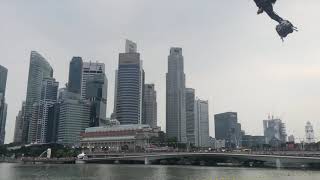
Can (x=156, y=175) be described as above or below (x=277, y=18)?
below

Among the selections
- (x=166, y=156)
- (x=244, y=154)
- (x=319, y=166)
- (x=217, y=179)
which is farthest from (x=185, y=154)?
(x=217, y=179)

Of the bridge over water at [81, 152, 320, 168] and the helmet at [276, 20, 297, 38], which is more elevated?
the helmet at [276, 20, 297, 38]

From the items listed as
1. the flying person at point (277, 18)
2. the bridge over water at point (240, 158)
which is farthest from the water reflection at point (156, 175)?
the flying person at point (277, 18)

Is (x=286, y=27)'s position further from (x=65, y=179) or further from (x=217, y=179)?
(x=65, y=179)

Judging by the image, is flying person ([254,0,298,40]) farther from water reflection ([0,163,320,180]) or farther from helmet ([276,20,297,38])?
water reflection ([0,163,320,180])

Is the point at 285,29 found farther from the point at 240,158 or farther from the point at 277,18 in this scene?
the point at 240,158

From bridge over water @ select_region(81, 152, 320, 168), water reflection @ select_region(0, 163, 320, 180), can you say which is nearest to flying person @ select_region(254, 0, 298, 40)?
water reflection @ select_region(0, 163, 320, 180)

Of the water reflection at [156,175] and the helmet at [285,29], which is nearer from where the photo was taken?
the helmet at [285,29]

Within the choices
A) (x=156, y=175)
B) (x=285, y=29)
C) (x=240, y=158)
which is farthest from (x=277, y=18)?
(x=240, y=158)

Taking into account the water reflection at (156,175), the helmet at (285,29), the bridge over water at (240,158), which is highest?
the helmet at (285,29)

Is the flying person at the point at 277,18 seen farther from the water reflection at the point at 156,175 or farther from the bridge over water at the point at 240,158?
the bridge over water at the point at 240,158

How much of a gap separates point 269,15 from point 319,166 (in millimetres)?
132510

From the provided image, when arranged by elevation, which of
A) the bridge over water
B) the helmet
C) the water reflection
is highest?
the helmet

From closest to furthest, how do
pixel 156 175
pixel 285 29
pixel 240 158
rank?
1. pixel 285 29
2. pixel 156 175
3. pixel 240 158
